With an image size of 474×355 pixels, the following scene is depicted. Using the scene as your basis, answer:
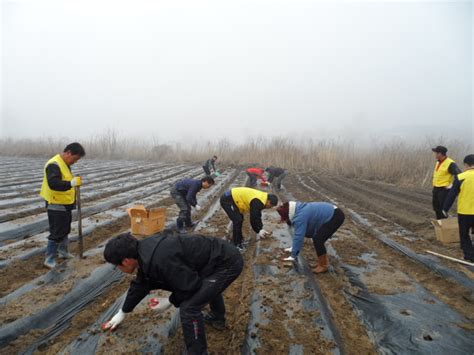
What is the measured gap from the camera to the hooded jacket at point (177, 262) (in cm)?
180

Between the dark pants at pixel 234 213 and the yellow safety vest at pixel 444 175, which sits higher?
the yellow safety vest at pixel 444 175

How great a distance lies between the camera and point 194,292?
1.91 m

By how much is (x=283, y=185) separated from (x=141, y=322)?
9431 mm

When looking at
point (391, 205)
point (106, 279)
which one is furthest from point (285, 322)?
point (391, 205)

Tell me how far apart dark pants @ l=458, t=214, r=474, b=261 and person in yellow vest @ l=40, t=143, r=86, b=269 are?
17.0ft

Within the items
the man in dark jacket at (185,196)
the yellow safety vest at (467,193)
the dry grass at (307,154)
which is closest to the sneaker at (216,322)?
the man in dark jacket at (185,196)

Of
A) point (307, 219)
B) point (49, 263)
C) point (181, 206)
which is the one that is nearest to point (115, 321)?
point (49, 263)

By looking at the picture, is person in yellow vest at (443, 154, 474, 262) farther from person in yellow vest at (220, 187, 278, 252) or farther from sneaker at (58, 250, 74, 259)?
sneaker at (58, 250, 74, 259)

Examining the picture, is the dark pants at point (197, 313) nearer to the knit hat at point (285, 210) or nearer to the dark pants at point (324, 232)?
the knit hat at point (285, 210)

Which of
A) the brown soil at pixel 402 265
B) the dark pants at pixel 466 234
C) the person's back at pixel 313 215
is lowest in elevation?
the brown soil at pixel 402 265

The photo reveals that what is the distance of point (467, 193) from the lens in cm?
385

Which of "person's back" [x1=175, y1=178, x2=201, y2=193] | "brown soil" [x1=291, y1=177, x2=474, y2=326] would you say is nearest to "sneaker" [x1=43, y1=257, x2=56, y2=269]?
"person's back" [x1=175, y1=178, x2=201, y2=193]

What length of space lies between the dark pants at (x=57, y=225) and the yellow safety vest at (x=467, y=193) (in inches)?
208

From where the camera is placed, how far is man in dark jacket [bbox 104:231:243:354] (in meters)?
1.80
